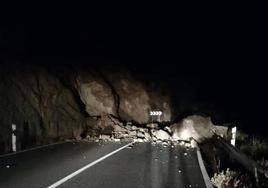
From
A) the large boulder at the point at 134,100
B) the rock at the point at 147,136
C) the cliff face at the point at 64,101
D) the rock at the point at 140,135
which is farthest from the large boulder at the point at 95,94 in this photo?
the rock at the point at 147,136

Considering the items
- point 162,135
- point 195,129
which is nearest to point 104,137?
point 162,135

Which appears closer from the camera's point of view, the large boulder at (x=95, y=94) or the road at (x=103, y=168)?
the road at (x=103, y=168)

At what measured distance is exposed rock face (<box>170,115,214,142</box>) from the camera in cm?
2153

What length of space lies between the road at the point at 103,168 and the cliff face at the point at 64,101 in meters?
2.39

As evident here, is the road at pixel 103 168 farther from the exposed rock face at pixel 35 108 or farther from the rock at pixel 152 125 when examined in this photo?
the rock at pixel 152 125

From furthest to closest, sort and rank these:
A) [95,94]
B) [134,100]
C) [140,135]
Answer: [134,100] → [95,94] → [140,135]

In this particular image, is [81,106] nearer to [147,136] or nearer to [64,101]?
[64,101]

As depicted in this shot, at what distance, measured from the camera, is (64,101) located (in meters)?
23.7

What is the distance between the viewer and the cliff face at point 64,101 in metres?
18.2

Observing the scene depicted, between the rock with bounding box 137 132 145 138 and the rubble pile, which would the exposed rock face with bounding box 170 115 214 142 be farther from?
the rock with bounding box 137 132 145 138

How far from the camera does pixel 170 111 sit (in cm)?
3045

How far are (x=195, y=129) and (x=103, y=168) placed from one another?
1071 cm

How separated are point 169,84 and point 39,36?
13518mm

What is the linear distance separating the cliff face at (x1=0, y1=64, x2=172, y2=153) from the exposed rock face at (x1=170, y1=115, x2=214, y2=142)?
20.8 feet
